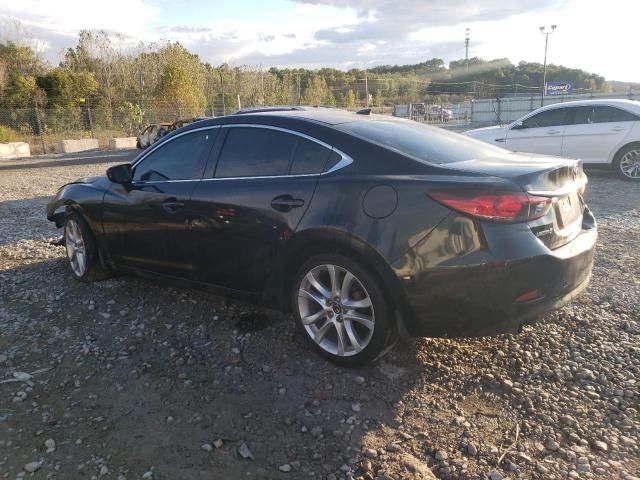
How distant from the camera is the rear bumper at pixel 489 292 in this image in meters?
2.88

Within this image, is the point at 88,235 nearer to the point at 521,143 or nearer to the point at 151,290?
the point at 151,290

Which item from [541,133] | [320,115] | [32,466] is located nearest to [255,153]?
[320,115]

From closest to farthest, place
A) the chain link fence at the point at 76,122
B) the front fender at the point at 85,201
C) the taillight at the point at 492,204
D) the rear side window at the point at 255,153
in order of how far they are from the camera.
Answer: the taillight at the point at 492,204, the rear side window at the point at 255,153, the front fender at the point at 85,201, the chain link fence at the point at 76,122

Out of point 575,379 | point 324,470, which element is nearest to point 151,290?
point 324,470

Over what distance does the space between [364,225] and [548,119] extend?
32.1 feet

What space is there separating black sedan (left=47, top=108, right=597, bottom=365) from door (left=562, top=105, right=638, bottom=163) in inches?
318

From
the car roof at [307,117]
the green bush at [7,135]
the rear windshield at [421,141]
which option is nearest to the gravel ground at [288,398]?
the rear windshield at [421,141]

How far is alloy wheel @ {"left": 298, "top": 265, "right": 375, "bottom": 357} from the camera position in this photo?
3.26m

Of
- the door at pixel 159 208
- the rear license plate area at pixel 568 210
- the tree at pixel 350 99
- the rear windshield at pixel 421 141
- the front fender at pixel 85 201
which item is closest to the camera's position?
the rear license plate area at pixel 568 210

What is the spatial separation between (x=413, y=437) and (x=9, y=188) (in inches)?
519

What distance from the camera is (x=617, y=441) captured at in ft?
8.79

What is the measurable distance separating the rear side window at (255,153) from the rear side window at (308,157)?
0.20 ft

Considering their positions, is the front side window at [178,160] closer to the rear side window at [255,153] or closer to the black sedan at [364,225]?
the black sedan at [364,225]

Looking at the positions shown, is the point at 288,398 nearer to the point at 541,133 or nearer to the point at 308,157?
the point at 308,157
